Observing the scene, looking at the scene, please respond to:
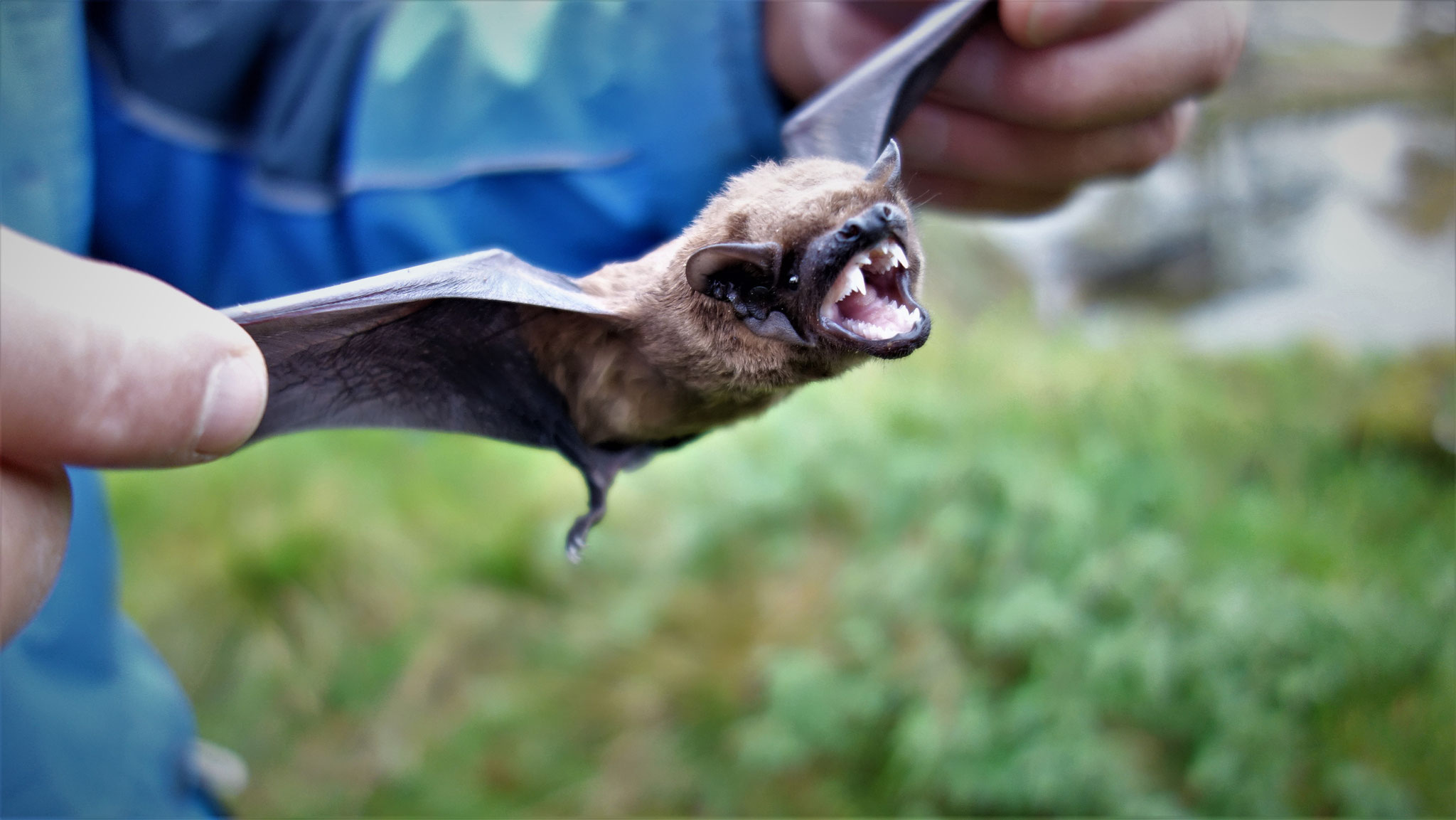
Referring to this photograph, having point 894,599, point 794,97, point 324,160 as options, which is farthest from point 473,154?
point 894,599

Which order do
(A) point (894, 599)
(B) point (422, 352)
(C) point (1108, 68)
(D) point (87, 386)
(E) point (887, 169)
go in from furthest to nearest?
1. (A) point (894, 599)
2. (C) point (1108, 68)
3. (B) point (422, 352)
4. (E) point (887, 169)
5. (D) point (87, 386)

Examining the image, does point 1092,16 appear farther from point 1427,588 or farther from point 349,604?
point 349,604

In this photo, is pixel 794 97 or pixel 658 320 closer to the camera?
pixel 658 320

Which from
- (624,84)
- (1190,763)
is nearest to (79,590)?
(624,84)

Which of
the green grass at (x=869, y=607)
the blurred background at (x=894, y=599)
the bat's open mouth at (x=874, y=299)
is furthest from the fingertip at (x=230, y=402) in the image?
the green grass at (x=869, y=607)

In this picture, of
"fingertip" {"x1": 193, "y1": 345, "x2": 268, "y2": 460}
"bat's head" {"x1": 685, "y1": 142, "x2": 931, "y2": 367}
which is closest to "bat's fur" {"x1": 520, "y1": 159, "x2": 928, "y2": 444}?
"bat's head" {"x1": 685, "y1": 142, "x2": 931, "y2": 367}

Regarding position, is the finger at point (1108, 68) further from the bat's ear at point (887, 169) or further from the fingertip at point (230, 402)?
the fingertip at point (230, 402)

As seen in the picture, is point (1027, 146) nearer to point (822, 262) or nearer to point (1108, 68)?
point (1108, 68)
